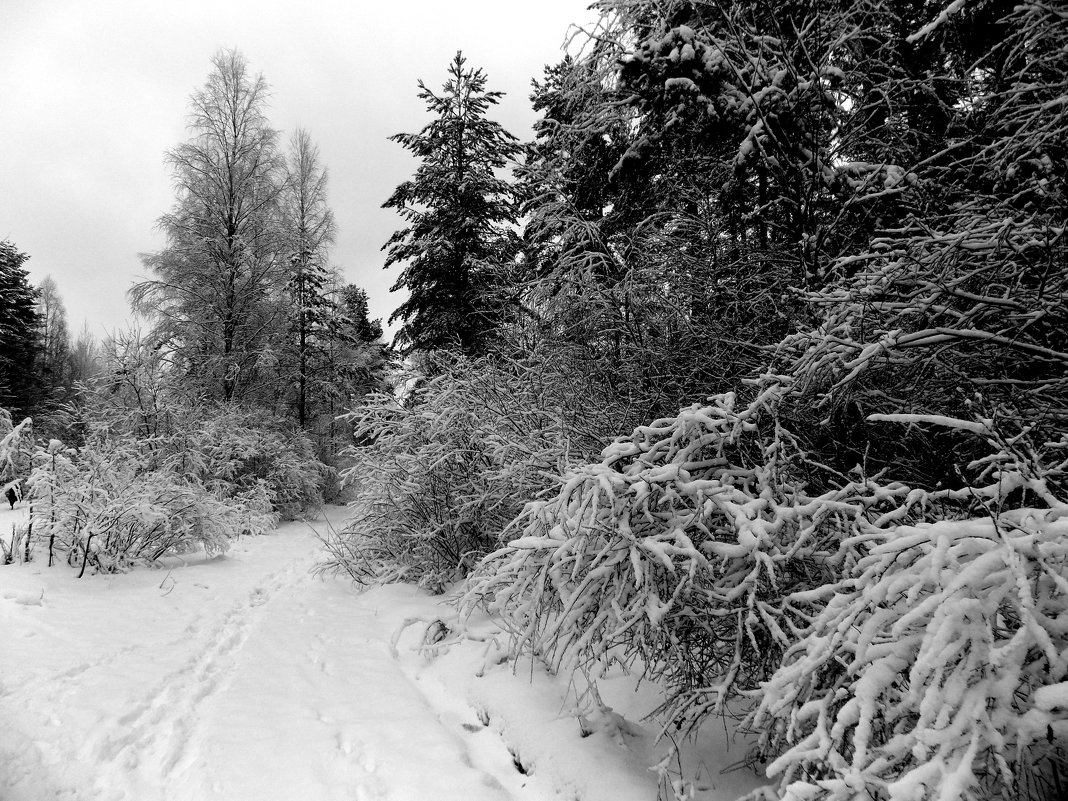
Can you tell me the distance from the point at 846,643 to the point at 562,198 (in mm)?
4693

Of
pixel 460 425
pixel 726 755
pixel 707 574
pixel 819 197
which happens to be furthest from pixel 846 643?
pixel 460 425

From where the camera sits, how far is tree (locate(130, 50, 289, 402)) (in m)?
14.1

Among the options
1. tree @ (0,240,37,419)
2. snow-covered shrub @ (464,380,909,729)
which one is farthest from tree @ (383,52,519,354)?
tree @ (0,240,37,419)

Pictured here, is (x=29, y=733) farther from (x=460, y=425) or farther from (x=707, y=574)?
(x=460, y=425)

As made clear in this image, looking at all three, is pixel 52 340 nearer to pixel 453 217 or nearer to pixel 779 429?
pixel 453 217

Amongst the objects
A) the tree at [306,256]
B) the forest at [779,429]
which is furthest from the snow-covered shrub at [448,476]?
the tree at [306,256]

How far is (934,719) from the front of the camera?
4.94ft

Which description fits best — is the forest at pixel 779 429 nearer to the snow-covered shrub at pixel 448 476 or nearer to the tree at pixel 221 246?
the snow-covered shrub at pixel 448 476

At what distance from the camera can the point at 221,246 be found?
47.6 ft

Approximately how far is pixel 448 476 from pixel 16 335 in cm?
2792

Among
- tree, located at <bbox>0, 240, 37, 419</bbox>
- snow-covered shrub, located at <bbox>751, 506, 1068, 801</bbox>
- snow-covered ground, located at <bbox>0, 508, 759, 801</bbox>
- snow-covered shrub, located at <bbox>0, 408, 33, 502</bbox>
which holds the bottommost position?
snow-covered ground, located at <bbox>0, 508, 759, 801</bbox>

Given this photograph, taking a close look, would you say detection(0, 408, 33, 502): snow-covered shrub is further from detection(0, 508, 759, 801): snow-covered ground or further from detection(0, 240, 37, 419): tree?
detection(0, 240, 37, 419): tree

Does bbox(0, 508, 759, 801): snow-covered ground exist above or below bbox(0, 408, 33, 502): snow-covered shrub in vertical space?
below

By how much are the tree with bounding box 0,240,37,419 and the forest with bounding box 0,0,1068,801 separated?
16.8 metres
